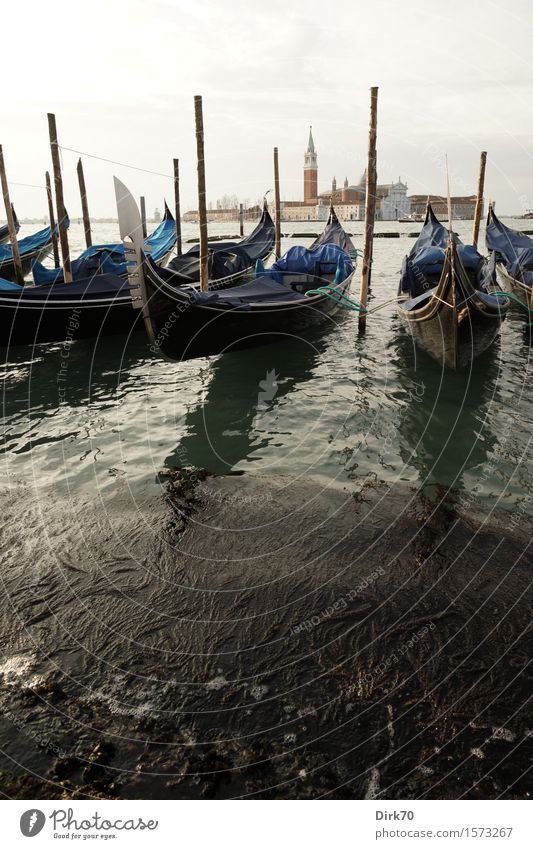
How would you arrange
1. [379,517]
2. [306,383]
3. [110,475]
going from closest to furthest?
[379,517]
[110,475]
[306,383]

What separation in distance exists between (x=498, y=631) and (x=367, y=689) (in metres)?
0.92

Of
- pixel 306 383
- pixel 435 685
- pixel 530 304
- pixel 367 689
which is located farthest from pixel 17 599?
pixel 530 304

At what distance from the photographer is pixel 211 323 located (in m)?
7.10

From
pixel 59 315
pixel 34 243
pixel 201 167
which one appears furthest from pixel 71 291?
pixel 34 243

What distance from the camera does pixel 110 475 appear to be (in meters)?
5.13

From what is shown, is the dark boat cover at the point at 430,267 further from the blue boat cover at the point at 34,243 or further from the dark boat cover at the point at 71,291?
the blue boat cover at the point at 34,243

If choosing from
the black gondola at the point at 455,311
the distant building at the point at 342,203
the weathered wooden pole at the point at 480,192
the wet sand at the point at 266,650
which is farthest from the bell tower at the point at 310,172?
the wet sand at the point at 266,650

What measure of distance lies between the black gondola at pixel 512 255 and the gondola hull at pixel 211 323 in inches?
192

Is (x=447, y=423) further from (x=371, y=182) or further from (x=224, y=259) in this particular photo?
(x=224, y=259)

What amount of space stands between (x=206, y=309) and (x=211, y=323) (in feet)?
0.92

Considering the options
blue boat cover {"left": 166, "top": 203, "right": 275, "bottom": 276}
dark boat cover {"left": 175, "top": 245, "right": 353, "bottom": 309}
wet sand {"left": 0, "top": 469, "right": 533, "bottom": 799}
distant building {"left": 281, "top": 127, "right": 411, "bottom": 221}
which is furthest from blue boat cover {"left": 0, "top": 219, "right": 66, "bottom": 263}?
distant building {"left": 281, "top": 127, "right": 411, "bottom": 221}

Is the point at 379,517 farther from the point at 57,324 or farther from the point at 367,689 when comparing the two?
the point at 57,324

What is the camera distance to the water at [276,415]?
5258mm
